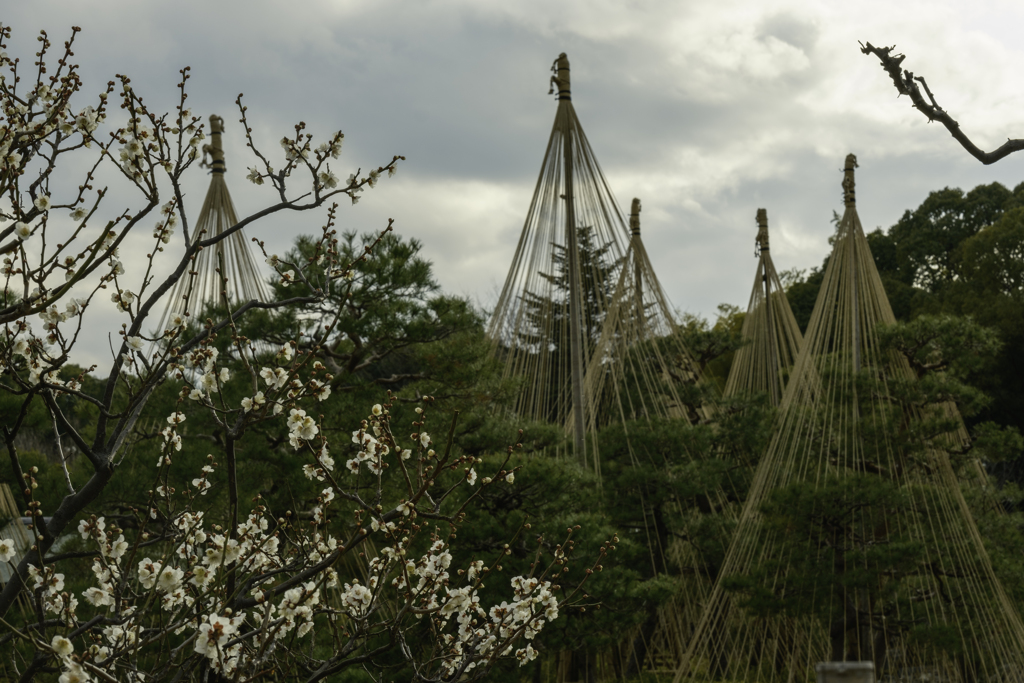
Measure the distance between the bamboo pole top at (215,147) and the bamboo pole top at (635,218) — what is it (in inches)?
167

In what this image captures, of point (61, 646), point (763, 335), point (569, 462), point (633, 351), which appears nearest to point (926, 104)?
point (61, 646)

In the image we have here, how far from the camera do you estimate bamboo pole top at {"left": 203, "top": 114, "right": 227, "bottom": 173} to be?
21.6 ft

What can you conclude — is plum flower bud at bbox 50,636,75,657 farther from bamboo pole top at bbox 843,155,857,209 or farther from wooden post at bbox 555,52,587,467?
bamboo pole top at bbox 843,155,857,209

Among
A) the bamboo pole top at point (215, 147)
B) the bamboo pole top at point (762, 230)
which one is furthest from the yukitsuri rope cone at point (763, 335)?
the bamboo pole top at point (215, 147)

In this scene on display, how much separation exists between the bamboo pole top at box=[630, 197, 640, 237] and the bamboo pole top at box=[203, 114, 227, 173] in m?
4.23

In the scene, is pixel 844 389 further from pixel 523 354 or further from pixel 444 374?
pixel 444 374

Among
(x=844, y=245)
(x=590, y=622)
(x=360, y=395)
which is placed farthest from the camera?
(x=844, y=245)

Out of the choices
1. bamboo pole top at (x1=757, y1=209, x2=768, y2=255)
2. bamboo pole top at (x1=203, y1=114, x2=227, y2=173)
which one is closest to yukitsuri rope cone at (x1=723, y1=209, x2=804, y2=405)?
bamboo pole top at (x1=757, y1=209, x2=768, y2=255)

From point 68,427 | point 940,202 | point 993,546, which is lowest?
point 993,546

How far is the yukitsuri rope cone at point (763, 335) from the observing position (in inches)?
371

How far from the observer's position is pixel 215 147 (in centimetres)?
662

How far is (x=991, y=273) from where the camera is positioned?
39.8ft

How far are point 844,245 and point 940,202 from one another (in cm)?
1080

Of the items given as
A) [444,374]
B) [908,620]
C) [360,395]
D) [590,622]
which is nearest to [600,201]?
[444,374]
